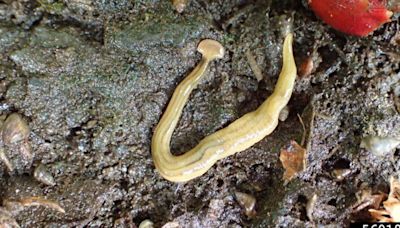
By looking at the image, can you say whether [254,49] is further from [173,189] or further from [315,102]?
[173,189]

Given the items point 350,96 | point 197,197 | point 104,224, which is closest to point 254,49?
point 350,96

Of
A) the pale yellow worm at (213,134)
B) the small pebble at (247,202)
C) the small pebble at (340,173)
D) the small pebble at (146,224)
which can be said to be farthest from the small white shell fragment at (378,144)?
the small pebble at (146,224)

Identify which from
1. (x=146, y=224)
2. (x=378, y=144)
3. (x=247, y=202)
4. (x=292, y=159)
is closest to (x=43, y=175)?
(x=146, y=224)

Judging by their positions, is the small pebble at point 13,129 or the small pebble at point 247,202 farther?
the small pebble at point 247,202

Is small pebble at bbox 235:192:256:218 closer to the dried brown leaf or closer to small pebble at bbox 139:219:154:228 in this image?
the dried brown leaf

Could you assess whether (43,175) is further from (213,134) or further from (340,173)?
(340,173)

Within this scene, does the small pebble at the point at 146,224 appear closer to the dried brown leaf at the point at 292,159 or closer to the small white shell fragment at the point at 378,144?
the dried brown leaf at the point at 292,159
